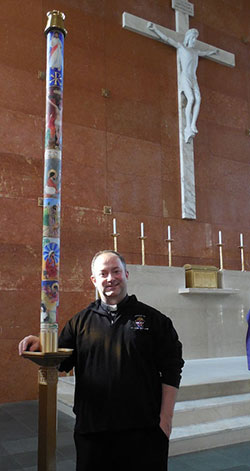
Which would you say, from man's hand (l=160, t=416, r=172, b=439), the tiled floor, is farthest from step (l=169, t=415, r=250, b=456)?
man's hand (l=160, t=416, r=172, b=439)

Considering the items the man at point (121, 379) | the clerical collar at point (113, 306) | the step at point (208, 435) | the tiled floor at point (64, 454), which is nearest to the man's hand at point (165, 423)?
the man at point (121, 379)

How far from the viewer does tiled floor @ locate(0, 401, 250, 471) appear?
293 centimetres

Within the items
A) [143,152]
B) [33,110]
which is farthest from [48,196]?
[143,152]

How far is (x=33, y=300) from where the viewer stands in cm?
528

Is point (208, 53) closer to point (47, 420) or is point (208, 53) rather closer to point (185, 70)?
point (185, 70)

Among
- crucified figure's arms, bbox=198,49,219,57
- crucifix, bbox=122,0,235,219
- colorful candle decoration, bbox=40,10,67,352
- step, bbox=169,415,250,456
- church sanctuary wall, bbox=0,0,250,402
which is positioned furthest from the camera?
crucified figure's arms, bbox=198,49,219,57

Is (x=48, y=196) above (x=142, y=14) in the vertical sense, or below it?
below

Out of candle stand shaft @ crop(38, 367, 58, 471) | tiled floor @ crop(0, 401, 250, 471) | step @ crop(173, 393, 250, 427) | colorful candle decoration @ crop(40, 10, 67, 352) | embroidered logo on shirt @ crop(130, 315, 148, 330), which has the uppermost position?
colorful candle decoration @ crop(40, 10, 67, 352)

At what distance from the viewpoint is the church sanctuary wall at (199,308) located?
564 cm

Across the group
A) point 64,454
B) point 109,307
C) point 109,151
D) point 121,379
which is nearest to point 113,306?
point 109,307

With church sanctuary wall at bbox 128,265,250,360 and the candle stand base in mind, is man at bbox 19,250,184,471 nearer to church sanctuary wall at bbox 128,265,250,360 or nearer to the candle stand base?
the candle stand base

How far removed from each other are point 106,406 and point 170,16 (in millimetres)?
7062

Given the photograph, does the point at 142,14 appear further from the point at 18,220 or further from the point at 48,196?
the point at 48,196

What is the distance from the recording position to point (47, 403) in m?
1.81
